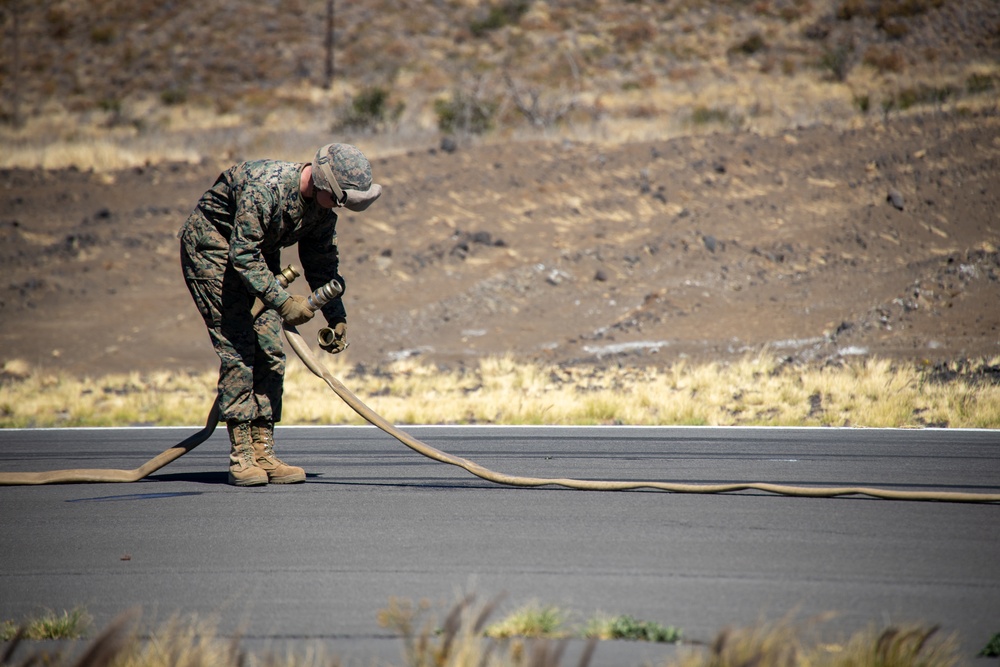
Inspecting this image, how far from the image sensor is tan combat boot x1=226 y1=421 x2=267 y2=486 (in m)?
7.79

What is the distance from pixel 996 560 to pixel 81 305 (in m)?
26.0

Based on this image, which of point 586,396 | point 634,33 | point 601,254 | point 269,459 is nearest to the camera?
point 269,459

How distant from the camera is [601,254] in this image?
27.3 metres

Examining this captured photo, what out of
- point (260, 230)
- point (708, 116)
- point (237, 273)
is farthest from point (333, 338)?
point (708, 116)

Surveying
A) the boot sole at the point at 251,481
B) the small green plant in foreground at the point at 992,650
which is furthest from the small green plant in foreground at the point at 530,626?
the boot sole at the point at 251,481

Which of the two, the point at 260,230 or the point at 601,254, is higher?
the point at 601,254

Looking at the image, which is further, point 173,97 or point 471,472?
point 173,97

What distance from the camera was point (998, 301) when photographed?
2088 centimetres

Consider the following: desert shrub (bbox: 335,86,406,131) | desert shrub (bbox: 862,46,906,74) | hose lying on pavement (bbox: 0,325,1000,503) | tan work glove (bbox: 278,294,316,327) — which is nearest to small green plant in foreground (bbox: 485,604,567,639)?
hose lying on pavement (bbox: 0,325,1000,503)

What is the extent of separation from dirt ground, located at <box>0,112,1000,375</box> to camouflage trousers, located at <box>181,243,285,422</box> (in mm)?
13470

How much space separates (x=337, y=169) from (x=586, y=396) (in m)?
9.15

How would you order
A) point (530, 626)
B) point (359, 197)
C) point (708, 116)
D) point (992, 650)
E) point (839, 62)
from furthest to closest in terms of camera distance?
point (839, 62)
point (708, 116)
point (359, 197)
point (530, 626)
point (992, 650)

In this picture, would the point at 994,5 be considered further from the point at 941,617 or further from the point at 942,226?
the point at 941,617

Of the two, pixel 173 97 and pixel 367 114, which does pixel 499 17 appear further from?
pixel 367 114
